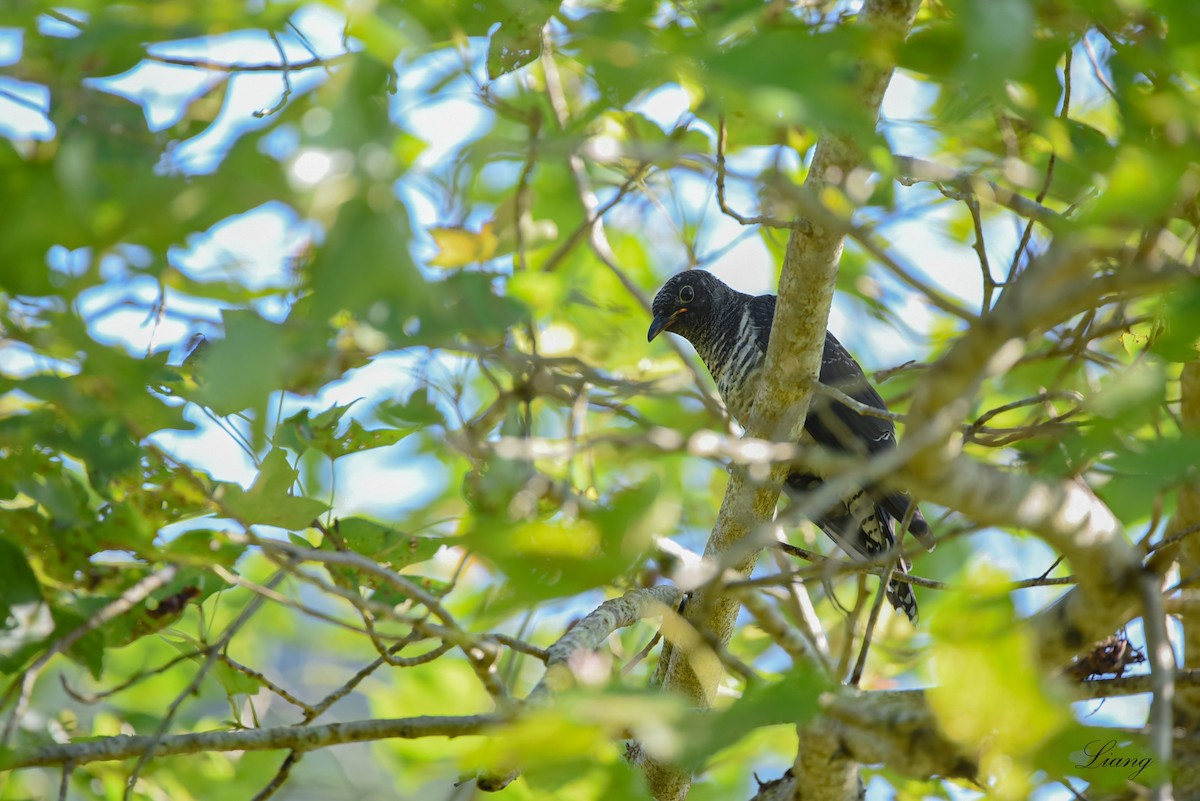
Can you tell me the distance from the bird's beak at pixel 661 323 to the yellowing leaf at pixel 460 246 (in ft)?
7.58

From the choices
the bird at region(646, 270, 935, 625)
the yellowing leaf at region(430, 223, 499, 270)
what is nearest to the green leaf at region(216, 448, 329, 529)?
the yellowing leaf at region(430, 223, 499, 270)

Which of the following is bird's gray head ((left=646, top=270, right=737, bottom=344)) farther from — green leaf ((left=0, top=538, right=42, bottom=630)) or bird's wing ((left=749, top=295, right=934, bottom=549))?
green leaf ((left=0, top=538, right=42, bottom=630))

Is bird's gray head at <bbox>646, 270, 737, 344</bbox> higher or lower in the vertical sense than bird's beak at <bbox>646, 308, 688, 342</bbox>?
higher

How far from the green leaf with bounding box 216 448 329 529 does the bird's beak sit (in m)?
3.17

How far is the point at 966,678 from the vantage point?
1235mm

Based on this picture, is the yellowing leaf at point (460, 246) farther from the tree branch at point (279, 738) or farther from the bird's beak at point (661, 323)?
the bird's beak at point (661, 323)

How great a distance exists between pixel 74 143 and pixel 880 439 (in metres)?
3.90

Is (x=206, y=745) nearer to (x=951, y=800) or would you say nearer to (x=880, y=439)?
(x=951, y=800)

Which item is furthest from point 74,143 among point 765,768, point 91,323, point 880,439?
point 765,768

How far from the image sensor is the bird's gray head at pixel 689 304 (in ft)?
17.1

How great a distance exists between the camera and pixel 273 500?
204 cm

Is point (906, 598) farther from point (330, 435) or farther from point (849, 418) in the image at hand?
point (330, 435)
